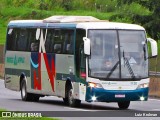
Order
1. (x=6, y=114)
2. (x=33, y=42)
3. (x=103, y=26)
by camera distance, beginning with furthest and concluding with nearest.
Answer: (x=33, y=42), (x=103, y=26), (x=6, y=114)

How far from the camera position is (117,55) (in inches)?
1081

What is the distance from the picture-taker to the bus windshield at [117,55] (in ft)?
89.6

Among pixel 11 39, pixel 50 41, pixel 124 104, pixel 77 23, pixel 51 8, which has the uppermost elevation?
pixel 77 23

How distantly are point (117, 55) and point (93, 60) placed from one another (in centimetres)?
80

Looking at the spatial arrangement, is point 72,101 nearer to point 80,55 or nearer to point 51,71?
point 80,55

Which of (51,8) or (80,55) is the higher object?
(51,8)

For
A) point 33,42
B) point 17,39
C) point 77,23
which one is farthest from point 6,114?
point 17,39

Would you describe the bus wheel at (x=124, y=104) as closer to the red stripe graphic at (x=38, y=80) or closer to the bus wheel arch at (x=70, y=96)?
the bus wheel arch at (x=70, y=96)

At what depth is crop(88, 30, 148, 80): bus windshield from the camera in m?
27.3

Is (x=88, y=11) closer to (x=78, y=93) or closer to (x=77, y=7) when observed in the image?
(x=77, y=7)

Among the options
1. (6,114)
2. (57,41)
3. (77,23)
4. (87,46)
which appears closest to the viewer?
(6,114)

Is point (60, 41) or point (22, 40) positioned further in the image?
point (22, 40)

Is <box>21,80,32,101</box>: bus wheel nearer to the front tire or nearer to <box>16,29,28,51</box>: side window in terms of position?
the front tire

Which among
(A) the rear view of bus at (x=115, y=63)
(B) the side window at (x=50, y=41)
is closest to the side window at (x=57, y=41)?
(B) the side window at (x=50, y=41)
